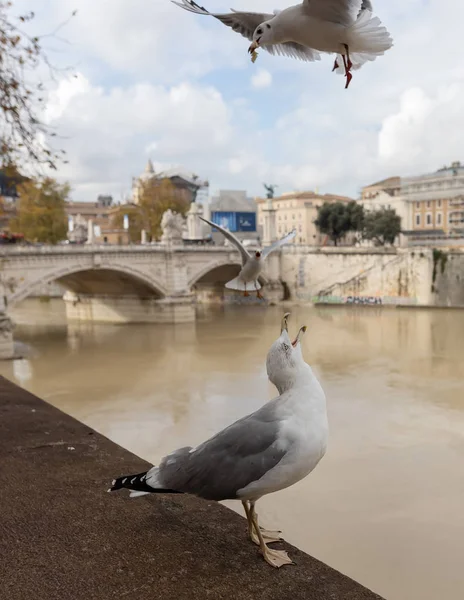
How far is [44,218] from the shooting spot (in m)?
32.6

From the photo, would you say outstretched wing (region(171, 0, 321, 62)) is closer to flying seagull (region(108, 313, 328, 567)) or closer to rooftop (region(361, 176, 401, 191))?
flying seagull (region(108, 313, 328, 567))

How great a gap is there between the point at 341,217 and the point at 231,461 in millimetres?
37589

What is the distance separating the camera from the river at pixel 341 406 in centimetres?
646

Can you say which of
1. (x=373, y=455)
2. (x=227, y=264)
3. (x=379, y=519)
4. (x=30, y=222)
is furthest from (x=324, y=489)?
(x=30, y=222)

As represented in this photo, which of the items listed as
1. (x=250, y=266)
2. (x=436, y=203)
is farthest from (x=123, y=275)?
(x=436, y=203)

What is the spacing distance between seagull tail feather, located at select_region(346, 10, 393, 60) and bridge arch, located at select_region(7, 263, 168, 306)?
1925 cm

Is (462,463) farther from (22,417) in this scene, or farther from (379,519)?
(22,417)

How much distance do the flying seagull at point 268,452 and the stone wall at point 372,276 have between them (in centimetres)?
2763

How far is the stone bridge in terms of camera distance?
849 inches

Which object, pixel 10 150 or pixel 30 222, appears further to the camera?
pixel 30 222

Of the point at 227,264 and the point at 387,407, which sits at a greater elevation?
the point at 227,264

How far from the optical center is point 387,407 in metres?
12.2

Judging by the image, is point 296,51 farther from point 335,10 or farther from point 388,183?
point 388,183

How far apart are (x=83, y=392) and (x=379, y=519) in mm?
8951
